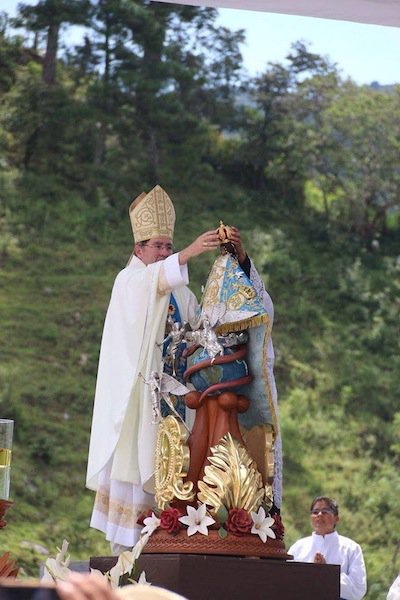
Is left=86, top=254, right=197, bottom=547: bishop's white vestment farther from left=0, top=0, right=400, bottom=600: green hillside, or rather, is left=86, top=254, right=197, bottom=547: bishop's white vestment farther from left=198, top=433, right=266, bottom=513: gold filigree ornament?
left=0, top=0, right=400, bottom=600: green hillside

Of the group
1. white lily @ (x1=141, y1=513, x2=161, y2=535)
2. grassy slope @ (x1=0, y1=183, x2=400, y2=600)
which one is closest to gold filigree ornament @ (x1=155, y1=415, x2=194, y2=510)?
white lily @ (x1=141, y1=513, x2=161, y2=535)

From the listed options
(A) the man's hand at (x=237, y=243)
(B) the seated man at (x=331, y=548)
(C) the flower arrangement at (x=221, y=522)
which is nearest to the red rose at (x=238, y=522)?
(C) the flower arrangement at (x=221, y=522)

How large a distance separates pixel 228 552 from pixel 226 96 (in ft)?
28.8

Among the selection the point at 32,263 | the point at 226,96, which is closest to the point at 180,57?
the point at 226,96

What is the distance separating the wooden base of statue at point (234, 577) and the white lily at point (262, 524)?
0.27 feet

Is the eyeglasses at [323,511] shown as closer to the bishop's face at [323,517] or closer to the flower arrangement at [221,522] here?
the bishop's face at [323,517]

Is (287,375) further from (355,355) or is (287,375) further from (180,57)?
(180,57)

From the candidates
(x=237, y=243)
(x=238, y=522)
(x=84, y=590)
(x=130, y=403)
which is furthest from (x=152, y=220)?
(x=84, y=590)

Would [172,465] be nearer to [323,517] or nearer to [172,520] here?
[172,520]

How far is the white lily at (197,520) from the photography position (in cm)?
365

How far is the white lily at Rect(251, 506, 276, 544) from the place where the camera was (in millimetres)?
3705

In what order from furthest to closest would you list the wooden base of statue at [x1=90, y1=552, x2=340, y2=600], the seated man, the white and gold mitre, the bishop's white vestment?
the seated man < the white and gold mitre < the bishop's white vestment < the wooden base of statue at [x1=90, y1=552, x2=340, y2=600]

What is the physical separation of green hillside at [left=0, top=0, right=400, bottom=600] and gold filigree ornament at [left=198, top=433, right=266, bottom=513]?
6533 millimetres

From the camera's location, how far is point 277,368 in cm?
1134
